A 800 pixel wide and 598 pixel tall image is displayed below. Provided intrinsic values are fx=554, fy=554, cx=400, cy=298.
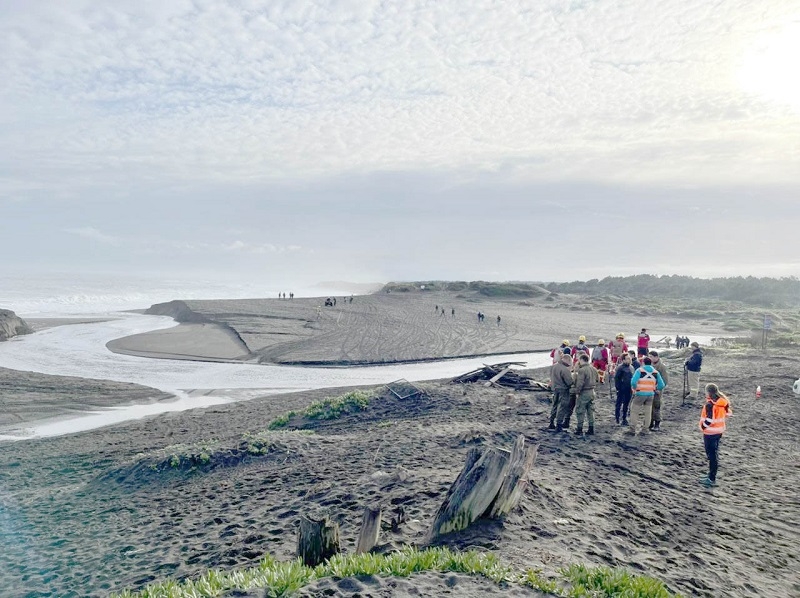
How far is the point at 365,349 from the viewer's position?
119 feet

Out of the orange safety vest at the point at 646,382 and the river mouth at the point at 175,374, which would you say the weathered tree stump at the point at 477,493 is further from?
the river mouth at the point at 175,374

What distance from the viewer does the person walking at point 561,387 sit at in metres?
12.8

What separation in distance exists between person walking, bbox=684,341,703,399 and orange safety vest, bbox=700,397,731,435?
720 centimetres

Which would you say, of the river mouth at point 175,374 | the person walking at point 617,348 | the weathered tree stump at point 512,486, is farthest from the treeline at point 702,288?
the weathered tree stump at point 512,486

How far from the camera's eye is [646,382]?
42.4 feet

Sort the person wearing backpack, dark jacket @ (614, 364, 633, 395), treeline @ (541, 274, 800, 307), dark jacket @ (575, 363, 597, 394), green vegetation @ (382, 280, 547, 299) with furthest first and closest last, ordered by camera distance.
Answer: treeline @ (541, 274, 800, 307) → green vegetation @ (382, 280, 547, 299) → the person wearing backpack → dark jacket @ (614, 364, 633, 395) → dark jacket @ (575, 363, 597, 394)

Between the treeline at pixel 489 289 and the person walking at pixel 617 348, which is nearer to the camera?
the person walking at pixel 617 348

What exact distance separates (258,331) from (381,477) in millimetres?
34570

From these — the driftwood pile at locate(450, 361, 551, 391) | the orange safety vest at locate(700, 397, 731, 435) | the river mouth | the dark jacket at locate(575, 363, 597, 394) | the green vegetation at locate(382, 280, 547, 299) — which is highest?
the green vegetation at locate(382, 280, 547, 299)

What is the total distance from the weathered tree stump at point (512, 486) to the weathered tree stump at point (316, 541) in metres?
2.20

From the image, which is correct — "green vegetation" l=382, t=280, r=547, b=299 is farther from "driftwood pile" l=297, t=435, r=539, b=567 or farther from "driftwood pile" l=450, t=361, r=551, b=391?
"driftwood pile" l=297, t=435, r=539, b=567

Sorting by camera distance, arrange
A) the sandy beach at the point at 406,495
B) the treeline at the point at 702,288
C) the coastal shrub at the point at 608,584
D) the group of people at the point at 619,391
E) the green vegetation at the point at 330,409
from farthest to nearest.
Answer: the treeline at the point at 702,288 → the green vegetation at the point at 330,409 → the group of people at the point at 619,391 → the sandy beach at the point at 406,495 → the coastal shrub at the point at 608,584

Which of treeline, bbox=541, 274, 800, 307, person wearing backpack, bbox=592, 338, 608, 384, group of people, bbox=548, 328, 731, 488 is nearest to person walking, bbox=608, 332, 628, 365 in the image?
person wearing backpack, bbox=592, 338, 608, 384

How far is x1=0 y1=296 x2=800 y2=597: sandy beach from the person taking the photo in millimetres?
6914
